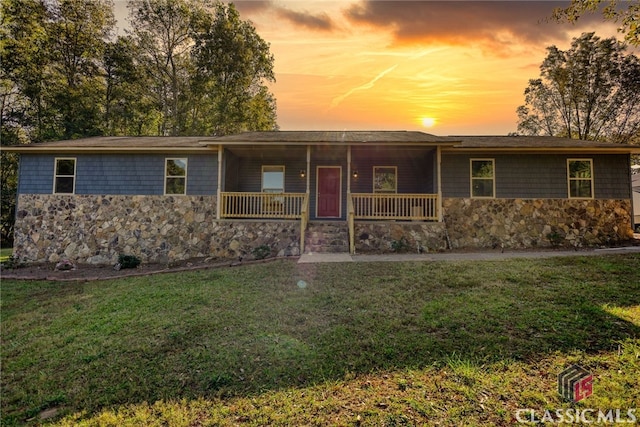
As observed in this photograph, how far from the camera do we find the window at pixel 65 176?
10625 mm

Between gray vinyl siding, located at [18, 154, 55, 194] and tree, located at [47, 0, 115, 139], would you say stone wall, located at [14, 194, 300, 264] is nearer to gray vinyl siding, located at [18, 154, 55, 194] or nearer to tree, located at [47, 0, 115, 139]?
gray vinyl siding, located at [18, 154, 55, 194]

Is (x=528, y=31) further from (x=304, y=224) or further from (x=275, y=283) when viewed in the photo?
(x=275, y=283)

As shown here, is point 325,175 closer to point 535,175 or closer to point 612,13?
point 535,175

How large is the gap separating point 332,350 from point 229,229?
723 centimetres

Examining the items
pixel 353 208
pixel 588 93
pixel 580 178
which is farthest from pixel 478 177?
pixel 588 93

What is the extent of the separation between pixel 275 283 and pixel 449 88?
396 inches

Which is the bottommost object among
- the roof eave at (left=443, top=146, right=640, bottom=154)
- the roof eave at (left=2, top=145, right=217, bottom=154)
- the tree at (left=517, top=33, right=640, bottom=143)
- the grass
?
the grass

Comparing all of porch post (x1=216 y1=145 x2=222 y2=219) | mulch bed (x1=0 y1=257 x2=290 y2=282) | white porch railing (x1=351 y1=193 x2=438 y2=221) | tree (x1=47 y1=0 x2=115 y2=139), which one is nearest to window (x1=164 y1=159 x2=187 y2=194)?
porch post (x1=216 y1=145 x2=222 y2=219)

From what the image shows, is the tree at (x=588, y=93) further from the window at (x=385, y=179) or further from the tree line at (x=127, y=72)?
the tree line at (x=127, y=72)

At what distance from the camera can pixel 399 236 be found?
9.39 meters

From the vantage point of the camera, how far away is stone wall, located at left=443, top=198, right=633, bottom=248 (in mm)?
9672

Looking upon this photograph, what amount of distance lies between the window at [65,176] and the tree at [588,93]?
95.0ft

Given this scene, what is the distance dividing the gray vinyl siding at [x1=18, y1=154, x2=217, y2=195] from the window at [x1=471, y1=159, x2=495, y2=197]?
9.34 m

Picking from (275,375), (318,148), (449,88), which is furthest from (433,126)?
(275,375)
